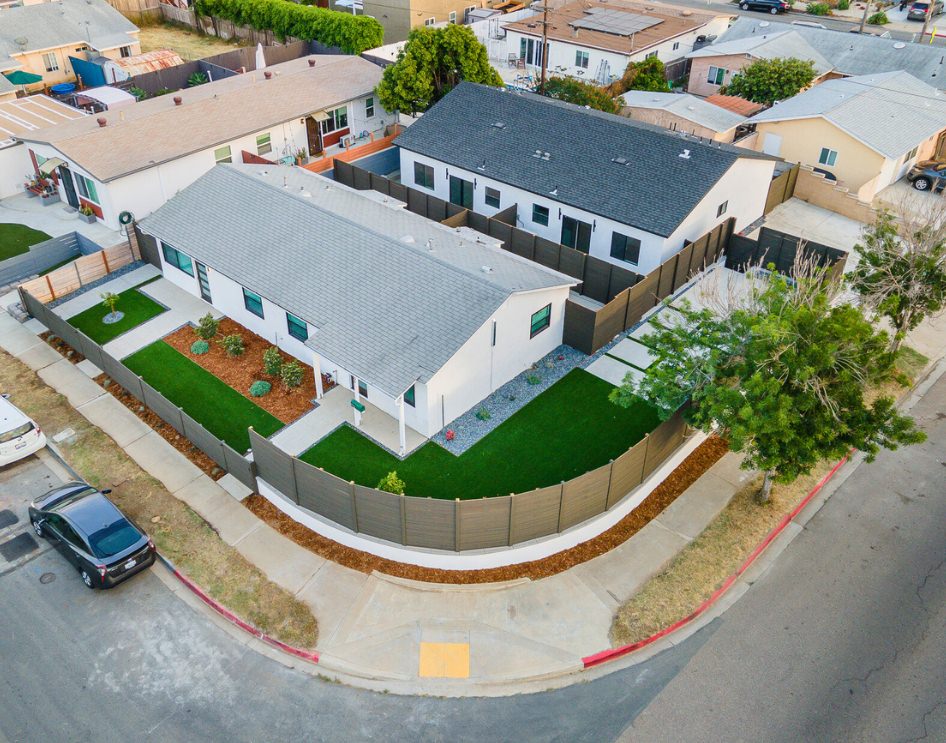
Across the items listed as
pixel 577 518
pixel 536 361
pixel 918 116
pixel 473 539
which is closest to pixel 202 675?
pixel 473 539

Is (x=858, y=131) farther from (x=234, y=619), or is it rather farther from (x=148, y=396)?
(x=234, y=619)

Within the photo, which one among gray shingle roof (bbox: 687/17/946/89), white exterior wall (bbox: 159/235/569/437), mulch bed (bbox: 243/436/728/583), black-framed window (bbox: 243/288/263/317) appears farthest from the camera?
gray shingle roof (bbox: 687/17/946/89)

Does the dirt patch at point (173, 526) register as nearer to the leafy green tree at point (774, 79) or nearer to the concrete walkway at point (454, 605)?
the concrete walkway at point (454, 605)

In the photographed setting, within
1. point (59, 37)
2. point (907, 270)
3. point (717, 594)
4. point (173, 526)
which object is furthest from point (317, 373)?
point (59, 37)

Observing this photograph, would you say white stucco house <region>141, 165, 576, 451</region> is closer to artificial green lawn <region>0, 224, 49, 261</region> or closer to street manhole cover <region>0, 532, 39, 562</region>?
artificial green lawn <region>0, 224, 49, 261</region>

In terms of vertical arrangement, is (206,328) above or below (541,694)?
above

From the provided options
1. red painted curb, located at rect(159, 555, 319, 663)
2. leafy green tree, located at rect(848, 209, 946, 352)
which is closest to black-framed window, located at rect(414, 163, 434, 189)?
leafy green tree, located at rect(848, 209, 946, 352)
